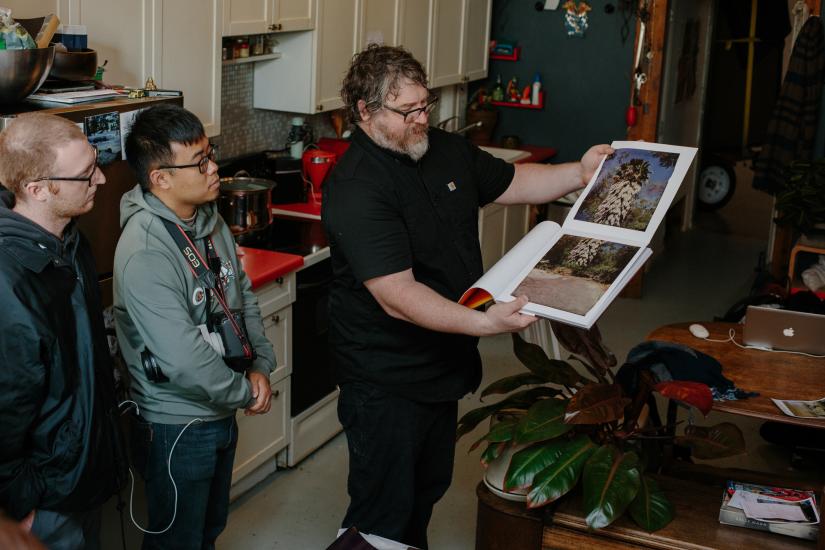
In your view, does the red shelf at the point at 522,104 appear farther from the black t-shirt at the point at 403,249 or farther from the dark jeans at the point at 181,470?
the dark jeans at the point at 181,470

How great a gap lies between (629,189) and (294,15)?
2.32 metres

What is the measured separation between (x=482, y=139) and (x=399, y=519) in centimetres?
426

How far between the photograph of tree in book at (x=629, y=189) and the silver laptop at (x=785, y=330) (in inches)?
46.0

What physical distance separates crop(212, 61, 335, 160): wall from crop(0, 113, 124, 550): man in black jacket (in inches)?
Answer: 93.1

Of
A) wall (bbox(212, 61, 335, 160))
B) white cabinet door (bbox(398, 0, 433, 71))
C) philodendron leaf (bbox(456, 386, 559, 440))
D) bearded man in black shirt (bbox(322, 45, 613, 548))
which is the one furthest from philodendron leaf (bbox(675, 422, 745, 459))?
white cabinet door (bbox(398, 0, 433, 71))

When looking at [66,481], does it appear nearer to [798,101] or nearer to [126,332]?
[126,332]

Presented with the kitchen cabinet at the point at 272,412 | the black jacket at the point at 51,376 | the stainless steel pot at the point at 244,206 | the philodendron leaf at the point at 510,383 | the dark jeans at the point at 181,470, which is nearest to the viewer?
the black jacket at the point at 51,376

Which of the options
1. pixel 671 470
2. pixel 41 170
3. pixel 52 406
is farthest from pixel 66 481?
pixel 671 470

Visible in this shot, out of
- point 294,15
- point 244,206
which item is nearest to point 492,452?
point 244,206

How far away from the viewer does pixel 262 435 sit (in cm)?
392

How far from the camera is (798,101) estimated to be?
5.98m

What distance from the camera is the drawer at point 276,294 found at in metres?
3.69

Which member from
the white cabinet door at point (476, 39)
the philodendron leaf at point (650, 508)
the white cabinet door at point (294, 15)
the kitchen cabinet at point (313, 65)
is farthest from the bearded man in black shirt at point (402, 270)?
the white cabinet door at point (476, 39)

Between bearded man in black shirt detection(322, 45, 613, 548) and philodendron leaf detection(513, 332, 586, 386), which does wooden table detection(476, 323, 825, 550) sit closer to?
bearded man in black shirt detection(322, 45, 613, 548)
